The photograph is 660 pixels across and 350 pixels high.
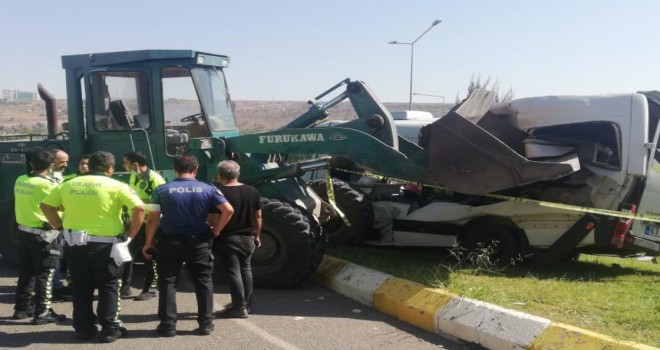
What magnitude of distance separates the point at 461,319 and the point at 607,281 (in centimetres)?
263

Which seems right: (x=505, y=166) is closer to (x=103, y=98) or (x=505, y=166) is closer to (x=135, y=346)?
(x=135, y=346)

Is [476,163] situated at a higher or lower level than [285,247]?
higher

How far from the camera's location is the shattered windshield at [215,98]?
7277mm

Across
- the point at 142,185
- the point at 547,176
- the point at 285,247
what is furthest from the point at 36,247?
the point at 547,176

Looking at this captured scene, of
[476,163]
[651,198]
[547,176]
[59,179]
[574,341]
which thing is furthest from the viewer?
[651,198]

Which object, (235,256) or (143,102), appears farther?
(143,102)

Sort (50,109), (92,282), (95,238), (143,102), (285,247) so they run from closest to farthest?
(95,238) → (92,282) → (285,247) → (143,102) → (50,109)

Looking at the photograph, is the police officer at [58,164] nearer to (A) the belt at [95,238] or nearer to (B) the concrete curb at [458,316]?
(A) the belt at [95,238]

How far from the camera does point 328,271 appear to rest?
705cm

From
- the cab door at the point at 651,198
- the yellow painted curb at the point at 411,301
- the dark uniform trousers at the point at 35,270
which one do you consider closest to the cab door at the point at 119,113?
the dark uniform trousers at the point at 35,270

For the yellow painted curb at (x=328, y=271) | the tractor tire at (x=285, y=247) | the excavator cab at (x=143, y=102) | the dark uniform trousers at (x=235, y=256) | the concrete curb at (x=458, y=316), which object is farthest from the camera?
the excavator cab at (x=143, y=102)

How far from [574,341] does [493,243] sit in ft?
9.12

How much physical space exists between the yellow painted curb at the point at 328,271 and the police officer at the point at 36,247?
9.25 ft

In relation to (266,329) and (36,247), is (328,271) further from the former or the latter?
(36,247)
